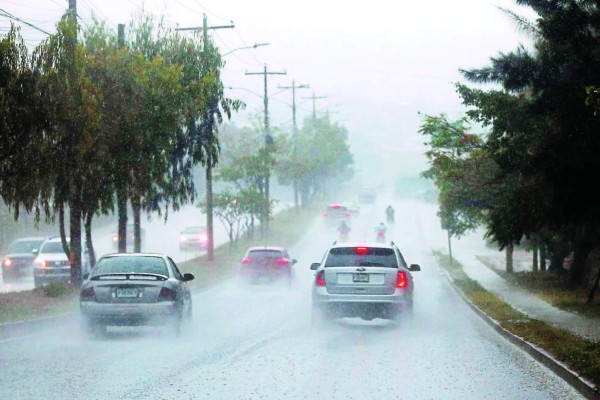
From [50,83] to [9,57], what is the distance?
1047 mm

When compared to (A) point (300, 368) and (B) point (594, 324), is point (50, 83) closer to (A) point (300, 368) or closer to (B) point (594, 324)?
(A) point (300, 368)

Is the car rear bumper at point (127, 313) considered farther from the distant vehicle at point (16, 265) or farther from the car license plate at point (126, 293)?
the distant vehicle at point (16, 265)

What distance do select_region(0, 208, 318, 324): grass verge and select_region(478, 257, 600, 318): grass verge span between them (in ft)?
38.6

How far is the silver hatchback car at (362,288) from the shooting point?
2041 centimetres

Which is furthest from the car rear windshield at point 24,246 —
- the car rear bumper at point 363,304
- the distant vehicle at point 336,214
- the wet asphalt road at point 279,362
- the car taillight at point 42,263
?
the distant vehicle at point 336,214

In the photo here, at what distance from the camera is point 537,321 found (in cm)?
2105

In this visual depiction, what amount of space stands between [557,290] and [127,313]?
19.9 m

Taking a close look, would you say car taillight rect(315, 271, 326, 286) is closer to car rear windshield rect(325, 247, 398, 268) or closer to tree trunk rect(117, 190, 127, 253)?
car rear windshield rect(325, 247, 398, 268)

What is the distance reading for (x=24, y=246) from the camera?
139 feet

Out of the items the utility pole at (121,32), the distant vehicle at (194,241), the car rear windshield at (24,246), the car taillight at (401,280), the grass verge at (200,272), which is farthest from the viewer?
the distant vehicle at (194,241)

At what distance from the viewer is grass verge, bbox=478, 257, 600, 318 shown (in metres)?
25.8

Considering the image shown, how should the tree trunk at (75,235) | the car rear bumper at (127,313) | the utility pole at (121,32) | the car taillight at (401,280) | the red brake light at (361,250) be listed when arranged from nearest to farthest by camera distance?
the car rear bumper at (127,313)
the car taillight at (401,280)
the red brake light at (361,250)
the tree trunk at (75,235)
the utility pole at (121,32)

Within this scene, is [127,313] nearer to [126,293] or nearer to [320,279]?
[126,293]

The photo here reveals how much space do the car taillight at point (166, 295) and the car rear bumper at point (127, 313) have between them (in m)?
0.08
